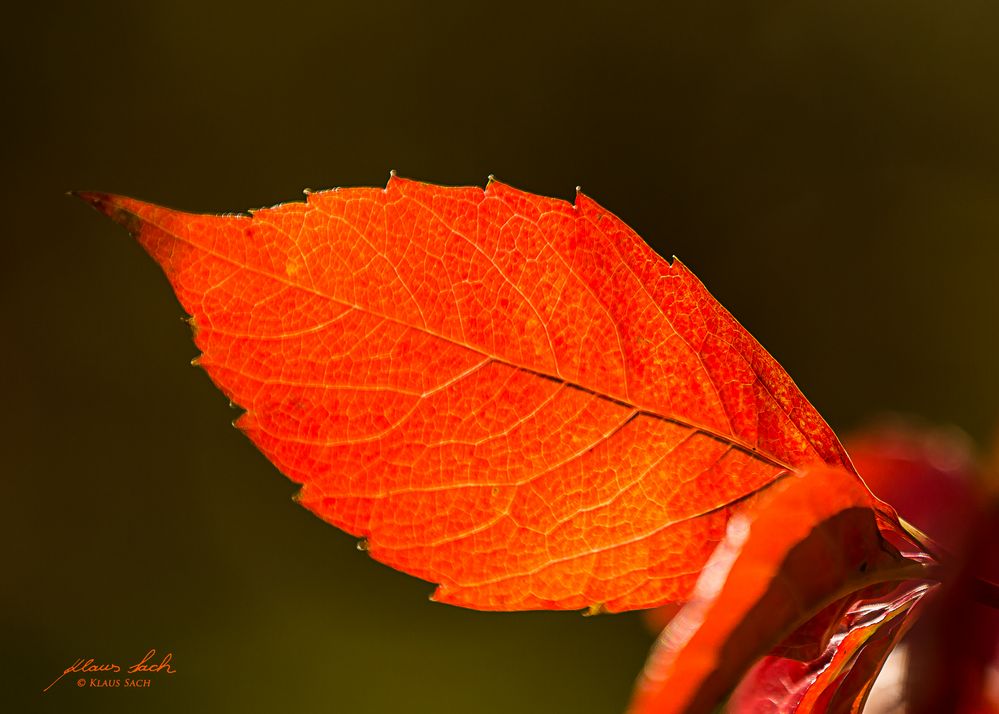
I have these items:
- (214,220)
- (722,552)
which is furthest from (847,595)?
(214,220)

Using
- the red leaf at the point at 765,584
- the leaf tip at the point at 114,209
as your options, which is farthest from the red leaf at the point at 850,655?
the leaf tip at the point at 114,209

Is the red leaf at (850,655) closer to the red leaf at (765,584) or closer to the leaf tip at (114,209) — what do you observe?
the red leaf at (765,584)

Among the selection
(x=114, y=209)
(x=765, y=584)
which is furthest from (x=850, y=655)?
(x=114, y=209)

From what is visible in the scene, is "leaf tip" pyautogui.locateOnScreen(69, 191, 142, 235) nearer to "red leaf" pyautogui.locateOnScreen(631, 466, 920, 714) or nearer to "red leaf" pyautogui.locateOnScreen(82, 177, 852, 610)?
"red leaf" pyautogui.locateOnScreen(82, 177, 852, 610)

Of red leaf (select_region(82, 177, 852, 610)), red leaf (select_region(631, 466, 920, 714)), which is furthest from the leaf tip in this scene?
red leaf (select_region(631, 466, 920, 714))

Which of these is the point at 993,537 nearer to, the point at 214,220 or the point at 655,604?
the point at 655,604
